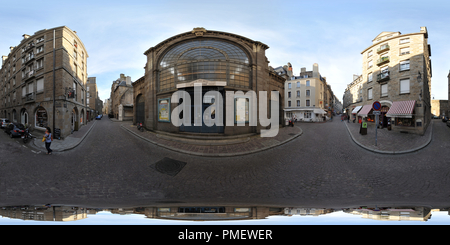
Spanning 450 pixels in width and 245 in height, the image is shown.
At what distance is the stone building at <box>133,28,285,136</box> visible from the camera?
11500mm

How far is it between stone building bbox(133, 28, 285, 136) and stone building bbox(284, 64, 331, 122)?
78.2 ft

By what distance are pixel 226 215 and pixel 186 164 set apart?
437cm

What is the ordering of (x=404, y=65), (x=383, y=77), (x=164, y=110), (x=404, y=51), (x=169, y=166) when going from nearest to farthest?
(x=169, y=166)
(x=164, y=110)
(x=404, y=65)
(x=404, y=51)
(x=383, y=77)

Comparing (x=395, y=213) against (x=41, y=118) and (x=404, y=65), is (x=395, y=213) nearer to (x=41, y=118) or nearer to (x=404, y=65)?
(x=404, y=65)

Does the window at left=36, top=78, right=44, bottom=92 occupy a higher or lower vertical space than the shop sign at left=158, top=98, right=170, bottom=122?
higher

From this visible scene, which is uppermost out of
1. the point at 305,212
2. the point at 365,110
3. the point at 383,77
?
the point at 383,77

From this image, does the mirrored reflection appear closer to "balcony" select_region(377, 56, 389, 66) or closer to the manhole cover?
the manhole cover


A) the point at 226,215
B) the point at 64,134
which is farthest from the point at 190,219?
the point at 64,134

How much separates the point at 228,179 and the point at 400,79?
2016 cm

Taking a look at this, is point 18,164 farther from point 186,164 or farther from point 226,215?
point 226,215

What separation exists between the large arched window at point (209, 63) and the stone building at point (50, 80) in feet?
27.4

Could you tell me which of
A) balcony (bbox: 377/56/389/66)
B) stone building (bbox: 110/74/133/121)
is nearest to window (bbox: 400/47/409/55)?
balcony (bbox: 377/56/389/66)

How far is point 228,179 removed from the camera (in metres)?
5.16

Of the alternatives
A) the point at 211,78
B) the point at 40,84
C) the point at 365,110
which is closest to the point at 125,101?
the point at 40,84
